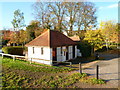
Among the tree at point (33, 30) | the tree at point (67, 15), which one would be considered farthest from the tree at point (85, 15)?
the tree at point (33, 30)

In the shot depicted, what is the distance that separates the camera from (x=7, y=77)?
8.94m

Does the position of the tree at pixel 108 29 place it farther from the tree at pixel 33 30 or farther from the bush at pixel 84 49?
the tree at pixel 33 30

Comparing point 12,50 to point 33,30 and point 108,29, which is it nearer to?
point 33,30

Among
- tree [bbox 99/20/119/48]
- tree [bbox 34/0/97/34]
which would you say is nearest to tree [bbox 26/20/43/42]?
tree [bbox 34/0/97/34]

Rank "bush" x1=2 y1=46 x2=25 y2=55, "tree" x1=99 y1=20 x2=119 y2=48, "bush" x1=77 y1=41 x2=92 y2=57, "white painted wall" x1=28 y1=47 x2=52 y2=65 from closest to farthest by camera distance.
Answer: "white painted wall" x1=28 y1=47 x2=52 y2=65 → "bush" x1=2 y1=46 x2=25 y2=55 → "bush" x1=77 y1=41 x2=92 y2=57 → "tree" x1=99 y1=20 x2=119 y2=48

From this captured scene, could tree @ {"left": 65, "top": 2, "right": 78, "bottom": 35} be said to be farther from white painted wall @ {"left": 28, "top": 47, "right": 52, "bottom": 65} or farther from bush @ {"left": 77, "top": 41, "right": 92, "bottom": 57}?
white painted wall @ {"left": 28, "top": 47, "right": 52, "bottom": 65}

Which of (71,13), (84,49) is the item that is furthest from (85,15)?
(84,49)

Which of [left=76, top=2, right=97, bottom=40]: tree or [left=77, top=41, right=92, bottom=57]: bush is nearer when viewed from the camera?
[left=77, top=41, right=92, bottom=57]: bush

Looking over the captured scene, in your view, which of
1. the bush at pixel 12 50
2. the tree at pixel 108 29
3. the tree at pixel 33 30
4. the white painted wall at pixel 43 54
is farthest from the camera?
the tree at pixel 33 30

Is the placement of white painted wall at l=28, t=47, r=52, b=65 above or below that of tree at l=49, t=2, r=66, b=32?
below

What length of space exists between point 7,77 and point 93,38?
14.8 m

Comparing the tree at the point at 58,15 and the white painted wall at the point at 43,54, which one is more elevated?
the tree at the point at 58,15

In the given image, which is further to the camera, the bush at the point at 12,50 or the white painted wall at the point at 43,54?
the bush at the point at 12,50

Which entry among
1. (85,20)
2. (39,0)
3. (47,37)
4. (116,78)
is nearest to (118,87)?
(116,78)
